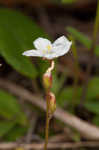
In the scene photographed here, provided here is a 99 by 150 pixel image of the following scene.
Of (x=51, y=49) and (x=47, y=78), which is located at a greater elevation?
(x=51, y=49)

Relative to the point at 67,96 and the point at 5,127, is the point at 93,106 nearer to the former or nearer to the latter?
the point at 67,96

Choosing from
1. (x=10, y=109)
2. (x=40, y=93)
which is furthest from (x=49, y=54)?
(x=40, y=93)

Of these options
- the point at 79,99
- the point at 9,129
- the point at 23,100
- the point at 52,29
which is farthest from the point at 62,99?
the point at 52,29

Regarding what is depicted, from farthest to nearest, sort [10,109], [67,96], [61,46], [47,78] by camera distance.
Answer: [67,96], [10,109], [61,46], [47,78]

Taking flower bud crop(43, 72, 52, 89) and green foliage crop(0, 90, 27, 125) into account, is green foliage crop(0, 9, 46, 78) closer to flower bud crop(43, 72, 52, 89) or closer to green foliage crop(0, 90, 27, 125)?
green foliage crop(0, 90, 27, 125)

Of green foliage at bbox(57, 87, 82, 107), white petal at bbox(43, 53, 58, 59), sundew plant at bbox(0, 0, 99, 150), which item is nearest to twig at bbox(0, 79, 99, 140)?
sundew plant at bbox(0, 0, 99, 150)

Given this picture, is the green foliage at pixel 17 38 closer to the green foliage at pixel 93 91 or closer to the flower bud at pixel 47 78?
the green foliage at pixel 93 91

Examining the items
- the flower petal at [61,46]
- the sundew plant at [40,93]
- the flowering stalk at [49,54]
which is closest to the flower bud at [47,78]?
the flowering stalk at [49,54]
